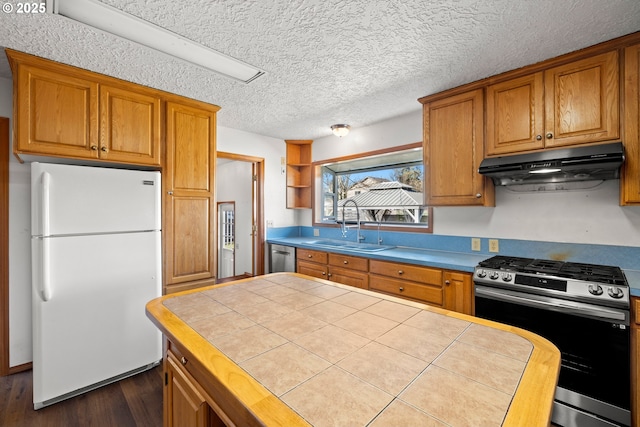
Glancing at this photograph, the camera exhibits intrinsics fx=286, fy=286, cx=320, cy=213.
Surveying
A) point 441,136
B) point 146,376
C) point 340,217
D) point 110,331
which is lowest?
point 146,376

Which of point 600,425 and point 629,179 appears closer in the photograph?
point 600,425

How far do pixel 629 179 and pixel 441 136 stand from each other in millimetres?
1228

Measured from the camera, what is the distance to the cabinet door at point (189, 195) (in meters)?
2.53

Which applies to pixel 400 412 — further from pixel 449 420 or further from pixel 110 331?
pixel 110 331

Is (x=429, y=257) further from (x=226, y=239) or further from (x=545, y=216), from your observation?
(x=226, y=239)

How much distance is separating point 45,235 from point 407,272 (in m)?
2.65

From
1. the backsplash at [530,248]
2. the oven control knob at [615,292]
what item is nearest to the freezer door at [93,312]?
the backsplash at [530,248]

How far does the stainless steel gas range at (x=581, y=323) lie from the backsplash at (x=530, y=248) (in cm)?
17

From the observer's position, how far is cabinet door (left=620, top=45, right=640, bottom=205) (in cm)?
171

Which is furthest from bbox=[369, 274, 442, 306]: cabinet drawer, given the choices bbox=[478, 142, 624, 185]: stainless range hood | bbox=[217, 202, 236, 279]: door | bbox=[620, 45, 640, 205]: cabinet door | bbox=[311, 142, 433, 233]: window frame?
bbox=[217, 202, 236, 279]: door

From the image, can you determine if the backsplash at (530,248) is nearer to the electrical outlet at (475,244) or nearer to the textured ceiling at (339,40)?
the electrical outlet at (475,244)

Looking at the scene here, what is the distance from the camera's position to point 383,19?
156cm

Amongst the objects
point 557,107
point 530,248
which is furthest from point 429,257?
point 557,107

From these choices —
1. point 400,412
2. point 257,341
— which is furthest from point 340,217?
point 400,412
